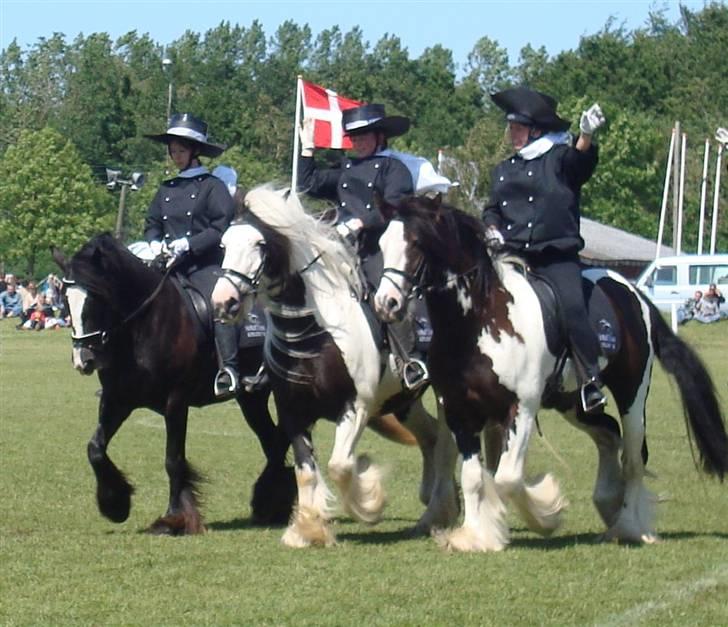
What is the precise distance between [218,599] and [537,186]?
380cm

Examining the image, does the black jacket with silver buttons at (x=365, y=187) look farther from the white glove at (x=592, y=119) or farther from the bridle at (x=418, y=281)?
the white glove at (x=592, y=119)

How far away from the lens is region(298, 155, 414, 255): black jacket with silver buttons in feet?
39.3

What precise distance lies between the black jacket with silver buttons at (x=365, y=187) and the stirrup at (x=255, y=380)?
1.30 meters

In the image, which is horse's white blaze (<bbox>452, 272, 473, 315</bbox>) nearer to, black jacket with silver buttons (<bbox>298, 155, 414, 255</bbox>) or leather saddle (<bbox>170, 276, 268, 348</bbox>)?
black jacket with silver buttons (<bbox>298, 155, 414, 255</bbox>)

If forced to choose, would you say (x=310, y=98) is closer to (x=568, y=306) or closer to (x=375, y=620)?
(x=568, y=306)

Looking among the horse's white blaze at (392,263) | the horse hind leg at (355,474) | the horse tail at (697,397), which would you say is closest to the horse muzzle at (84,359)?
the horse hind leg at (355,474)

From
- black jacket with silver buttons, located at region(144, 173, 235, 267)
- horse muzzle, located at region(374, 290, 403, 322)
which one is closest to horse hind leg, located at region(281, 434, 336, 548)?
horse muzzle, located at region(374, 290, 403, 322)

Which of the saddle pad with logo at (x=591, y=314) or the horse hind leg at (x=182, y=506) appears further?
the horse hind leg at (x=182, y=506)

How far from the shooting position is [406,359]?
37.9 ft

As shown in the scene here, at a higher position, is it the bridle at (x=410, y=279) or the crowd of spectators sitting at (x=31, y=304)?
the bridle at (x=410, y=279)

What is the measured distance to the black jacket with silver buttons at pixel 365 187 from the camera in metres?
12.0

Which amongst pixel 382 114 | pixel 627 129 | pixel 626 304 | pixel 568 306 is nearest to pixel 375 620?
pixel 568 306

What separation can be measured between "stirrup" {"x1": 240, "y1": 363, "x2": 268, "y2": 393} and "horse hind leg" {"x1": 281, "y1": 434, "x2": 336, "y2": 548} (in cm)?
130

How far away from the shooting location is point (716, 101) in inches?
3856
